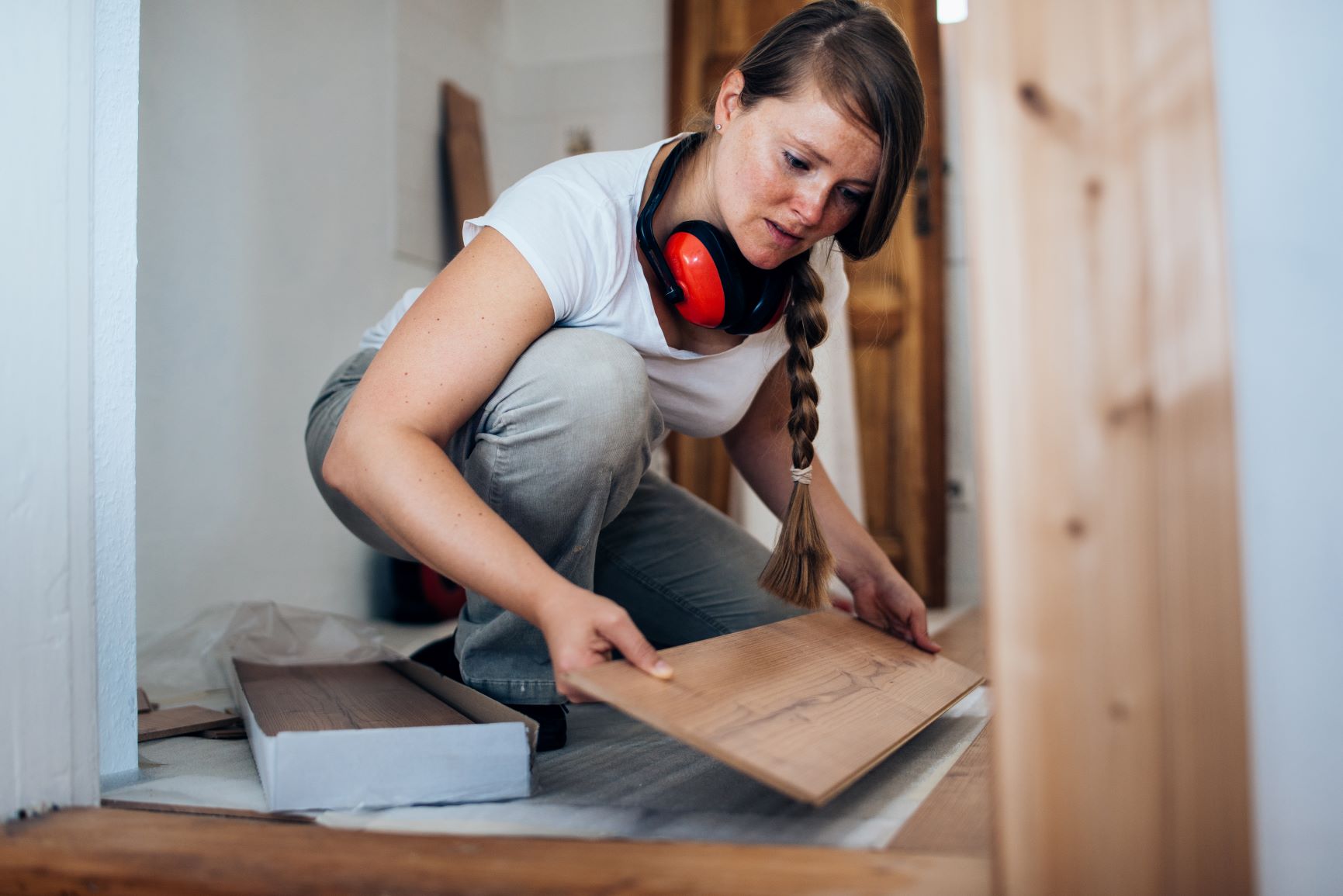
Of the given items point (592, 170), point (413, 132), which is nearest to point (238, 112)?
point (413, 132)

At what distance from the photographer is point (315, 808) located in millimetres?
897

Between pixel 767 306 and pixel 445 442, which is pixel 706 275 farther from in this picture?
pixel 445 442

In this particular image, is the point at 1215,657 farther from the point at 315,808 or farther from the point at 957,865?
the point at 315,808

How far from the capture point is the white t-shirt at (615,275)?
1049 millimetres

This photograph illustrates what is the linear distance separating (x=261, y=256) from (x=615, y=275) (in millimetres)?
1349

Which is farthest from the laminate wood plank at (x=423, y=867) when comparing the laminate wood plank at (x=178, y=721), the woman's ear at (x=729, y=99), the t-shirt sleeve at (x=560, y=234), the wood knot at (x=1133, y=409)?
the woman's ear at (x=729, y=99)

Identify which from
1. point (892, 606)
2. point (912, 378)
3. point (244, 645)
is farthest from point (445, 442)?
point (912, 378)

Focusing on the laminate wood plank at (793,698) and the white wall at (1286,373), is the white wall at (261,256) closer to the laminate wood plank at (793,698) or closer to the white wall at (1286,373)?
the laminate wood plank at (793,698)

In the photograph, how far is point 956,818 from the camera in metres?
0.85

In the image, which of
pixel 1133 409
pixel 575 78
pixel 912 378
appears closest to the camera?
pixel 1133 409

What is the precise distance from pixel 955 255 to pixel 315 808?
9.53 feet

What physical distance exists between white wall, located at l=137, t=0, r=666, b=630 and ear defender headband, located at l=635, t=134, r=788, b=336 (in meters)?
1.16

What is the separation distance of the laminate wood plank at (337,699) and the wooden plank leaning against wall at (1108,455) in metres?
0.60

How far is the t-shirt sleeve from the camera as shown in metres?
1.03
